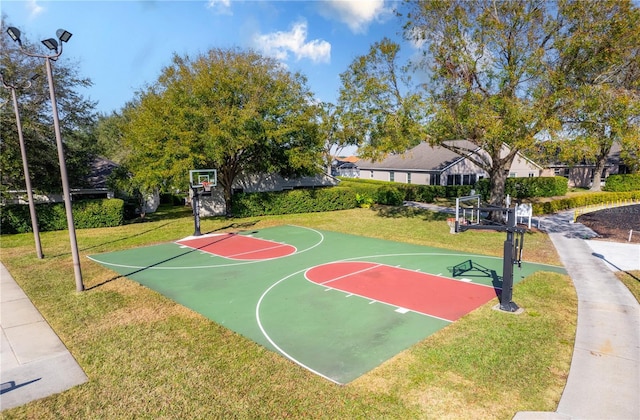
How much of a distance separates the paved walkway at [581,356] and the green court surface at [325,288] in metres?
2.35

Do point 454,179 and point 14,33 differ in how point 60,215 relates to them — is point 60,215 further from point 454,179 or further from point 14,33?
point 454,179

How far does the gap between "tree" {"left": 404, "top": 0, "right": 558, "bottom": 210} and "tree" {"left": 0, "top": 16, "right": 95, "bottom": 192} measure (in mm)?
20506

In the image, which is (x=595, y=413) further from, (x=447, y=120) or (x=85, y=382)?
(x=447, y=120)

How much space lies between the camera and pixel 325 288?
Result: 1188cm

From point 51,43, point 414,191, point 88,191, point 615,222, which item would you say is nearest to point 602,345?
point 51,43

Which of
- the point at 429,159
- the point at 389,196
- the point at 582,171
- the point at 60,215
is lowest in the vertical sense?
the point at 389,196

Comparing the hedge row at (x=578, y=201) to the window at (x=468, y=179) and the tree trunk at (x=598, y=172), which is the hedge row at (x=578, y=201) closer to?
the tree trunk at (x=598, y=172)

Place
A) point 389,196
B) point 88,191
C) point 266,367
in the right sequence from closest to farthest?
point 266,367
point 88,191
point 389,196

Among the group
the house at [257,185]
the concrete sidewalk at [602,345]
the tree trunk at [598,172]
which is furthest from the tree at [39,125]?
the tree trunk at [598,172]

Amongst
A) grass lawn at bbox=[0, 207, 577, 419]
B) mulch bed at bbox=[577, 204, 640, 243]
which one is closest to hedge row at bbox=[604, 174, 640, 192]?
mulch bed at bbox=[577, 204, 640, 243]

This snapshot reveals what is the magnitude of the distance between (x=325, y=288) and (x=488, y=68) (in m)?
14.0

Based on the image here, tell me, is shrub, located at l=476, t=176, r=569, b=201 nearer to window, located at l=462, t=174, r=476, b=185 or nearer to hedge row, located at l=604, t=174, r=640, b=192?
window, located at l=462, t=174, r=476, b=185

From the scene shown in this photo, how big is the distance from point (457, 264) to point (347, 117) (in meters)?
10.4

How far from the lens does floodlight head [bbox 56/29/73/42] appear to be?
983cm
